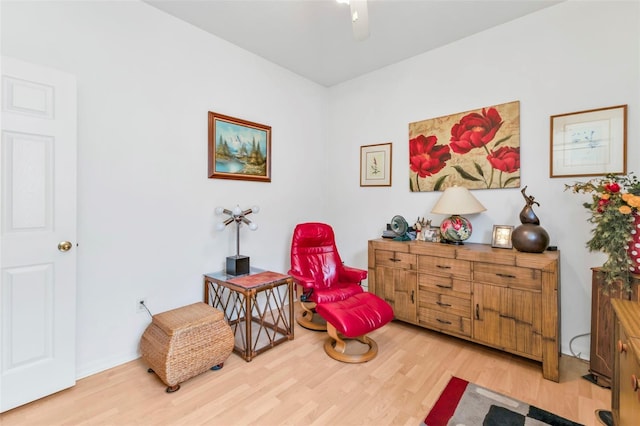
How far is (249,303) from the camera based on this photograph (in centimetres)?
Answer: 228

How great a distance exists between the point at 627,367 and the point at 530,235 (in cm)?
112

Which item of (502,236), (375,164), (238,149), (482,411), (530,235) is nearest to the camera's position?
(482,411)

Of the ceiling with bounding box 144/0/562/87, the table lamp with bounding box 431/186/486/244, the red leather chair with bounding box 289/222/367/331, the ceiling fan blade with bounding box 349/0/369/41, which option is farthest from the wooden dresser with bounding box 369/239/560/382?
the ceiling with bounding box 144/0/562/87

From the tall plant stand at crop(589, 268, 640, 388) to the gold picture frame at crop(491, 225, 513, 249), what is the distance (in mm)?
551

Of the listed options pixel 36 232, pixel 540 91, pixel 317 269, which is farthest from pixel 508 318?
pixel 36 232

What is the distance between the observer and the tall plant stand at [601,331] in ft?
6.31

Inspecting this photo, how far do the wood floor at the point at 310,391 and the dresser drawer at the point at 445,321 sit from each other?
17 cm

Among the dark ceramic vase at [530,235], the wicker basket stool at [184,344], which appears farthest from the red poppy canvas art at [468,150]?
the wicker basket stool at [184,344]

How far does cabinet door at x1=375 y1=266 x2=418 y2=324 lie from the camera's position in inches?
107

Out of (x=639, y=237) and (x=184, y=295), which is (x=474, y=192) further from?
(x=184, y=295)

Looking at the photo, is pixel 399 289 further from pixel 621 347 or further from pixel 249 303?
pixel 621 347

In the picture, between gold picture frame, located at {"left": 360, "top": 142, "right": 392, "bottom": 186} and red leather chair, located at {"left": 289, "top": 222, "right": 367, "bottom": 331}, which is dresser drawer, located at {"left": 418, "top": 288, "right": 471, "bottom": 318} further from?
gold picture frame, located at {"left": 360, "top": 142, "right": 392, "bottom": 186}

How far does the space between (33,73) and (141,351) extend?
6.46 ft

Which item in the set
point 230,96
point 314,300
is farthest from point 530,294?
point 230,96
